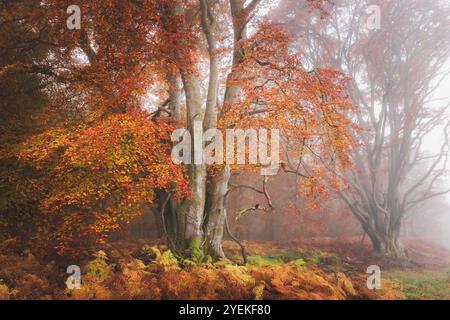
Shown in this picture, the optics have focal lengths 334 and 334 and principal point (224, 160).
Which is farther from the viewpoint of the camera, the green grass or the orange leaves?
the green grass

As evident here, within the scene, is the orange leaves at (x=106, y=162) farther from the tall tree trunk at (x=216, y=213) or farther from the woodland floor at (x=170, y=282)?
the tall tree trunk at (x=216, y=213)

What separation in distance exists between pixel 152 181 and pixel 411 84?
13.8m

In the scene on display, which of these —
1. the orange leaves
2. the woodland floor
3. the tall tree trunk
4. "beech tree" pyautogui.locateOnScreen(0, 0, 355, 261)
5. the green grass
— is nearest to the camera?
the woodland floor

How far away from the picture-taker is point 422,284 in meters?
10.9

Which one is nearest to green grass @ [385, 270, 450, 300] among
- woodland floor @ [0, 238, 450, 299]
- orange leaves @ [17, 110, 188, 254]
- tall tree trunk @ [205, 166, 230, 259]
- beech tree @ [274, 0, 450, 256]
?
woodland floor @ [0, 238, 450, 299]

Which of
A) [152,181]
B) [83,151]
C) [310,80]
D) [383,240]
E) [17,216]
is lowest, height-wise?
[383,240]

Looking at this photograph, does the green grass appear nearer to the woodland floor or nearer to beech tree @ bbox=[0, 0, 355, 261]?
the woodland floor

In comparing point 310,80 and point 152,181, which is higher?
point 310,80

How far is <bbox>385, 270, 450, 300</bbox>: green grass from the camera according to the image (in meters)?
9.23

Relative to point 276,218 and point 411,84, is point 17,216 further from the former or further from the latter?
point 276,218

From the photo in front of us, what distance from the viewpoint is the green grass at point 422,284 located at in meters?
9.23
